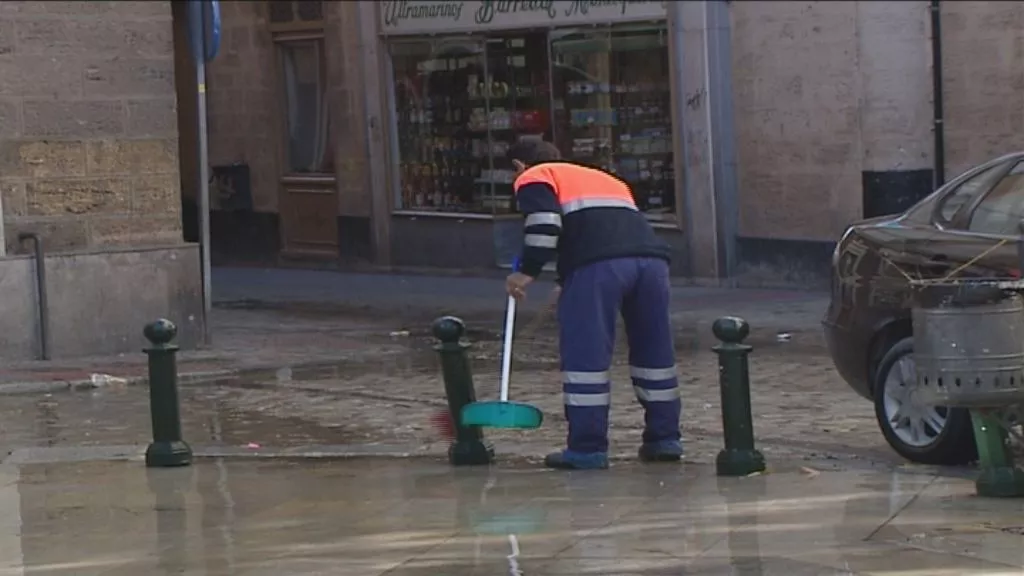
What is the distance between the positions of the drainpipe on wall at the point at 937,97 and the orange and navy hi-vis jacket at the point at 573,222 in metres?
8.82

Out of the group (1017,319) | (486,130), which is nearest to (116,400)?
(1017,319)

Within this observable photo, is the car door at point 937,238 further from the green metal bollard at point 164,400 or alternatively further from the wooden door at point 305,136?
the wooden door at point 305,136

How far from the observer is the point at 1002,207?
9.16m

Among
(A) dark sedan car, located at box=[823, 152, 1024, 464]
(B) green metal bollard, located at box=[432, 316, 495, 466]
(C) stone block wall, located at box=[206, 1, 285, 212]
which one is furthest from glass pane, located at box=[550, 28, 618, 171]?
(B) green metal bollard, located at box=[432, 316, 495, 466]

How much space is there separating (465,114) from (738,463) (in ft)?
44.4

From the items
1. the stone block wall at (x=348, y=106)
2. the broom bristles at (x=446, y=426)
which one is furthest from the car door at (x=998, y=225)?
the stone block wall at (x=348, y=106)

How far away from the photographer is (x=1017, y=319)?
773 centimetres

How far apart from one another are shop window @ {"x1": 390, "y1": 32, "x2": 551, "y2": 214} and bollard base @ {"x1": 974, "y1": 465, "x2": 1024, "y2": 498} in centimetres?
1302

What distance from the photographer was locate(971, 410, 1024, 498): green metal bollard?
804cm

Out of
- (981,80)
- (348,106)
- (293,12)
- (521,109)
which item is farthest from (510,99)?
(981,80)

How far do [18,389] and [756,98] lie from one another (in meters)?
8.58

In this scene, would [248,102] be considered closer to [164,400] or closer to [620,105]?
[620,105]

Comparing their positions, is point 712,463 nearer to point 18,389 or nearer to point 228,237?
point 18,389

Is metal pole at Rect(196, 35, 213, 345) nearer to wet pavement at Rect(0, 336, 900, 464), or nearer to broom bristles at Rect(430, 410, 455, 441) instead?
wet pavement at Rect(0, 336, 900, 464)
